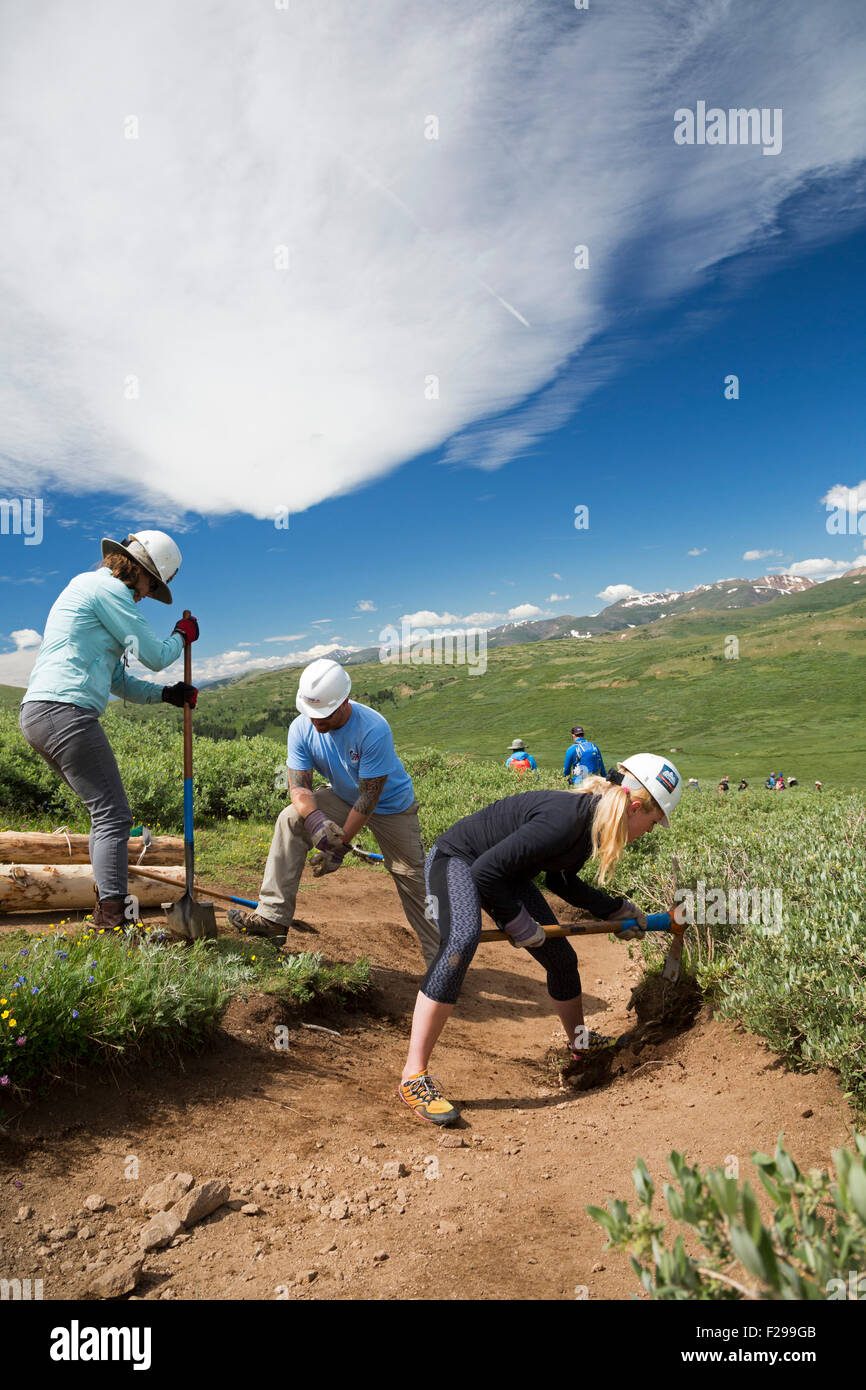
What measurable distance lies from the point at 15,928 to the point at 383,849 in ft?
9.01

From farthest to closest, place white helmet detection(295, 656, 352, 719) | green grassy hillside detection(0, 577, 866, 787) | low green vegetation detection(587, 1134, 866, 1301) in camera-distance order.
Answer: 1. green grassy hillside detection(0, 577, 866, 787)
2. white helmet detection(295, 656, 352, 719)
3. low green vegetation detection(587, 1134, 866, 1301)

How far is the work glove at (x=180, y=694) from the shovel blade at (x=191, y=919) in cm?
142

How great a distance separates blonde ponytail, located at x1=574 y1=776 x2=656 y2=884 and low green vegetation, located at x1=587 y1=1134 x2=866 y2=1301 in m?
2.26

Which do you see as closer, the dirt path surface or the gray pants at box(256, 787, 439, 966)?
the dirt path surface

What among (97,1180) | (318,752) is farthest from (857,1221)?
(318,752)

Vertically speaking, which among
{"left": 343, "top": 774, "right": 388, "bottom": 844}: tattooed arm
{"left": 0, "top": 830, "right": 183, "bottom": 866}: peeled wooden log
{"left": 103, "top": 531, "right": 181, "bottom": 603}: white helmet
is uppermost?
{"left": 103, "top": 531, "right": 181, "bottom": 603}: white helmet

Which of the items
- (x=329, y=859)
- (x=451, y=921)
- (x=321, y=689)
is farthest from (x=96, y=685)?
(x=451, y=921)

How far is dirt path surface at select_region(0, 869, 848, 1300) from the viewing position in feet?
9.12

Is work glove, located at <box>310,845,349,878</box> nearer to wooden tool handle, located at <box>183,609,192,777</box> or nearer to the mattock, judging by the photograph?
wooden tool handle, located at <box>183,609,192,777</box>

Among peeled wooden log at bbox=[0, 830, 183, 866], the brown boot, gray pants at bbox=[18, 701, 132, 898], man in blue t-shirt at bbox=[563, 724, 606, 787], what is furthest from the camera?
man in blue t-shirt at bbox=[563, 724, 606, 787]

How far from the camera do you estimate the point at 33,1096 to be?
11.9ft

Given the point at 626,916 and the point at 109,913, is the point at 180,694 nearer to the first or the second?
the point at 109,913

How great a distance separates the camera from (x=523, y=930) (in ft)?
14.6

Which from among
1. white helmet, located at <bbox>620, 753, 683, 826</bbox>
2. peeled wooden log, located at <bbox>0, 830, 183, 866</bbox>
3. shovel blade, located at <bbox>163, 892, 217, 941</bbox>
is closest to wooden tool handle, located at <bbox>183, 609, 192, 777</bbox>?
shovel blade, located at <bbox>163, 892, 217, 941</bbox>
